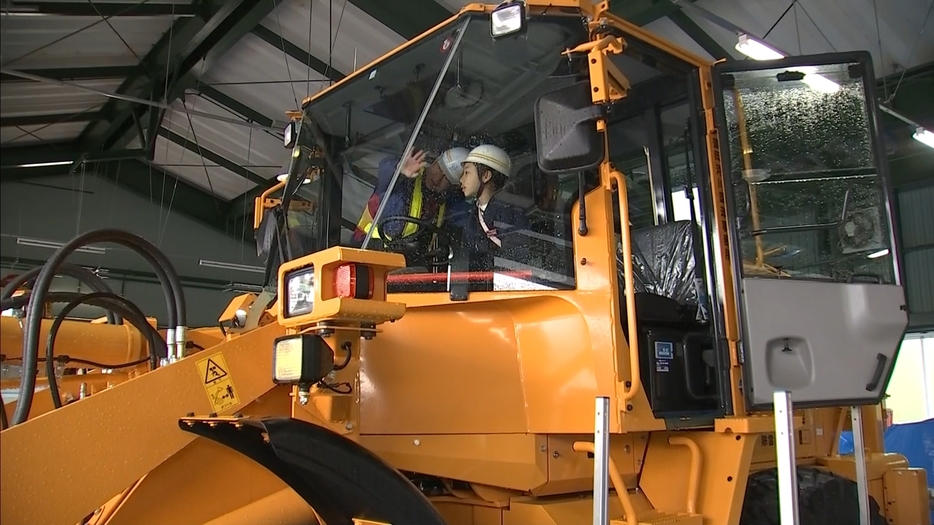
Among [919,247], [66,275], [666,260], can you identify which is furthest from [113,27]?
[919,247]

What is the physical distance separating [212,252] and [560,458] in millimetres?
12079

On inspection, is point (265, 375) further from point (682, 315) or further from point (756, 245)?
point (756, 245)

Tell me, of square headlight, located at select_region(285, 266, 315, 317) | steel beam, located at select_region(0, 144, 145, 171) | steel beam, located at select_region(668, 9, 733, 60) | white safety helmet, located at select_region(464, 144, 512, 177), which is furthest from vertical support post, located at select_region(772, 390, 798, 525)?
steel beam, located at select_region(668, 9, 733, 60)

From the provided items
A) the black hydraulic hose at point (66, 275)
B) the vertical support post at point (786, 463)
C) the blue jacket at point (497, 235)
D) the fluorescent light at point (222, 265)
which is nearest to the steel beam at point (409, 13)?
the blue jacket at point (497, 235)

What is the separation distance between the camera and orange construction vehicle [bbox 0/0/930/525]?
2.24 meters

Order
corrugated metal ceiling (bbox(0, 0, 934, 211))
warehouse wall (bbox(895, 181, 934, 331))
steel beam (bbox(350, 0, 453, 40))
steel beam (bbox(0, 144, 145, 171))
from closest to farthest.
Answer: steel beam (bbox(0, 144, 145, 171)) < corrugated metal ceiling (bbox(0, 0, 934, 211)) < steel beam (bbox(350, 0, 453, 40)) < warehouse wall (bbox(895, 181, 934, 331))

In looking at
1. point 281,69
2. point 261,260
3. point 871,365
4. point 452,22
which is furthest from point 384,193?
point 281,69

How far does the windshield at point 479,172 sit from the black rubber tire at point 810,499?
3.99ft

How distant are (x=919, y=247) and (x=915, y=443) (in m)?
5.33

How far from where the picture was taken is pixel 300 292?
236cm

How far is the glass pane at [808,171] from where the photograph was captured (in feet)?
9.92

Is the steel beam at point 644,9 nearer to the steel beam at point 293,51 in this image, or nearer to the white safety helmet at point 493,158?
the steel beam at point 293,51

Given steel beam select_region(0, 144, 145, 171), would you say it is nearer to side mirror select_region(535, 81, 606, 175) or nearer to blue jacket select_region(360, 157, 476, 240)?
blue jacket select_region(360, 157, 476, 240)

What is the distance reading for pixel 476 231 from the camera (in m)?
2.76
